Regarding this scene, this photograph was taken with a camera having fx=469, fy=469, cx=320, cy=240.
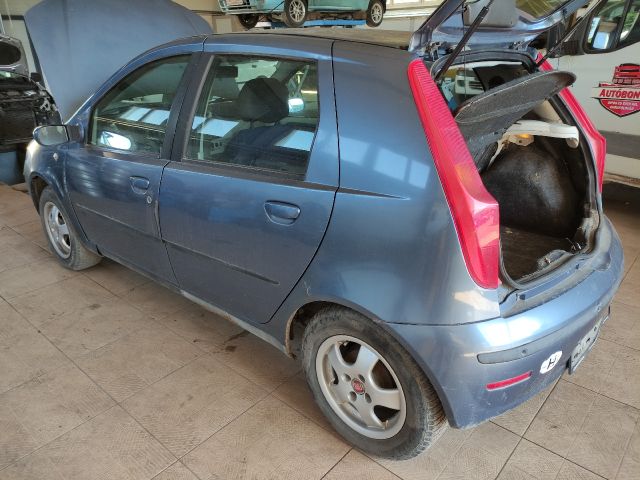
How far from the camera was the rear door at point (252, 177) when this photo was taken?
163 centimetres

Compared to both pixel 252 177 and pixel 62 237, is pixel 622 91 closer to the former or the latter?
pixel 252 177

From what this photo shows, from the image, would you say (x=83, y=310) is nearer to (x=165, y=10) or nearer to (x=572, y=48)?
(x=165, y=10)

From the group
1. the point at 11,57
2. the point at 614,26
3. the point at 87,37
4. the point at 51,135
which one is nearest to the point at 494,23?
the point at 51,135

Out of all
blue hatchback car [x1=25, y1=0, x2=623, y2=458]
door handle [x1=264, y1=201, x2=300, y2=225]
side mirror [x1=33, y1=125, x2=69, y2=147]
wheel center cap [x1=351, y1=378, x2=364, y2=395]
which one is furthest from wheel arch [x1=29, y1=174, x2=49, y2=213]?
wheel center cap [x1=351, y1=378, x2=364, y2=395]

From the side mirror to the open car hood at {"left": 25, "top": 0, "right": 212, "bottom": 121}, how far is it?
50cm

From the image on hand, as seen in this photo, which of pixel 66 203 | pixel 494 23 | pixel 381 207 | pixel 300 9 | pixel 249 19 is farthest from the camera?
pixel 249 19

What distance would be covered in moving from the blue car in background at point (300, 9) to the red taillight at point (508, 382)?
9236 mm

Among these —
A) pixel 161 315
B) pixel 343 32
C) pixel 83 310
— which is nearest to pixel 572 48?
pixel 343 32

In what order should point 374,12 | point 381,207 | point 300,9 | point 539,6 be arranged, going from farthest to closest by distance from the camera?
point 374,12, point 300,9, point 539,6, point 381,207

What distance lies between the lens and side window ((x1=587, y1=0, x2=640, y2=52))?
3965 millimetres

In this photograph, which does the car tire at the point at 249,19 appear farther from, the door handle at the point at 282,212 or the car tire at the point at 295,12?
the door handle at the point at 282,212

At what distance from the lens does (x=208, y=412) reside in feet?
6.81

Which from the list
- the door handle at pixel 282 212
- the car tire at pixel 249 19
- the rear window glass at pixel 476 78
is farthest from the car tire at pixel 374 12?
the door handle at pixel 282 212

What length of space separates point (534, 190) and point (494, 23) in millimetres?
980
